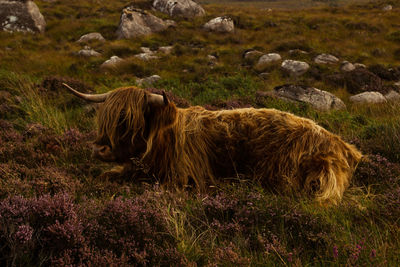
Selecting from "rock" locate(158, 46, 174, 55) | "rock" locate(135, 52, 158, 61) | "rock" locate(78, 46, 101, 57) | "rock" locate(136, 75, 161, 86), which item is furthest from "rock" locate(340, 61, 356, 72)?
"rock" locate(78, 46, 101, 57)

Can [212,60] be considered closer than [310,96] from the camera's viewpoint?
No

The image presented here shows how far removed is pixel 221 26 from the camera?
18.7 metres

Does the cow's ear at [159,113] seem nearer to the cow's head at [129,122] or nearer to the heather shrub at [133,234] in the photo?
the cow's head at [129,122]

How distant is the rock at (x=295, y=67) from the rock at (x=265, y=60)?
752mm

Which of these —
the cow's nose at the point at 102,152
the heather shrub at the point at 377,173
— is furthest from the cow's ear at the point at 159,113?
the heather shrub at the point at 377,173

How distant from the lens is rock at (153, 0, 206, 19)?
22.2 metres

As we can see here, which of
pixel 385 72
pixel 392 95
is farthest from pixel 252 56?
pixel 392 95

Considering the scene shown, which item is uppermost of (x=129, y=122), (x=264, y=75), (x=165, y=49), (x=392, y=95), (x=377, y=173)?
(x=129, y=122)

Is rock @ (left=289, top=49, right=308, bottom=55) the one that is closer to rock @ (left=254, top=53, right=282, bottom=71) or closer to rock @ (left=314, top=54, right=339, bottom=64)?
rock @ (left=314, top=54, right=339, bottom=64)

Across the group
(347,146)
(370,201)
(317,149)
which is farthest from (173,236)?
(347,146)

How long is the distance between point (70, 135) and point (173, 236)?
10.4ft

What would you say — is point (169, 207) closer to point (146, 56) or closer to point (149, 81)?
point (149, 81)

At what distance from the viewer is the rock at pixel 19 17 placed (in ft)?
53.1

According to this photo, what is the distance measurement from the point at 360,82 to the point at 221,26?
34.5 ft
